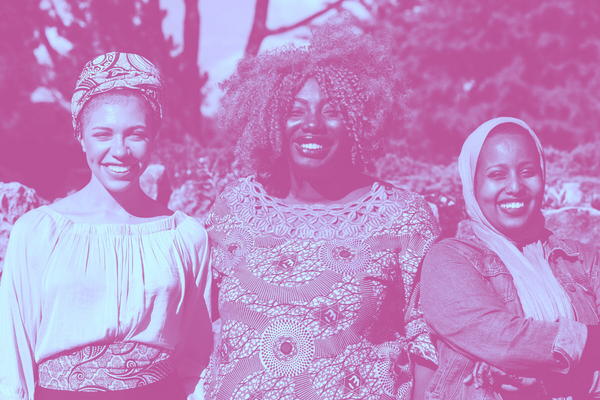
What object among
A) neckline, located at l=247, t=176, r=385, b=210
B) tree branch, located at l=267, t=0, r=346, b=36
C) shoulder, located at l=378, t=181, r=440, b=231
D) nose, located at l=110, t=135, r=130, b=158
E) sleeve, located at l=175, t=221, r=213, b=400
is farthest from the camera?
tree branch, located at l=267, t=0, r=346, b=36

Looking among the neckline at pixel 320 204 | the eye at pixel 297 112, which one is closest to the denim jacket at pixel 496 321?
the neckline at pixel 320 204

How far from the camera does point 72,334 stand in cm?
281

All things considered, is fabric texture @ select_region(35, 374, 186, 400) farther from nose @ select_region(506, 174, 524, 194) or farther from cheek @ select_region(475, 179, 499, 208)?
nose @ select_region(506, 174, 524, 194)

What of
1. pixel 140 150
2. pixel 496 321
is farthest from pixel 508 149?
pixel 140 150

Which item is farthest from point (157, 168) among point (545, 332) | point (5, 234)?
point (545, 332)

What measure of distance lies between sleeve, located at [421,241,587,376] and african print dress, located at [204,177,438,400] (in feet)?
0.74

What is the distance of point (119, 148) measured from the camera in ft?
9.64

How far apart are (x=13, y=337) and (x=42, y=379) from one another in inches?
8.0

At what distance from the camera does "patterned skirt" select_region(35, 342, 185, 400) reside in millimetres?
2820

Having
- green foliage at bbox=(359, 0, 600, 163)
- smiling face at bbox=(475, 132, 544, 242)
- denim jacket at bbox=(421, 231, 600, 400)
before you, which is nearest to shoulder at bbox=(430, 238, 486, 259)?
denim jacket at bbox=(421, 231, 600, 400)

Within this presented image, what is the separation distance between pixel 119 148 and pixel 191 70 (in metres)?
5.97

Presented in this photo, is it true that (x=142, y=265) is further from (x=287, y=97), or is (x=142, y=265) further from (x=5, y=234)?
(x=5, y=234)

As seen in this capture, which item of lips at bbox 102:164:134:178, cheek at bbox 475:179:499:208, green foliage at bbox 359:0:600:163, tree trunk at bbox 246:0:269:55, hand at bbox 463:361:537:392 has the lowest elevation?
hand at bbox 463:361:537:392

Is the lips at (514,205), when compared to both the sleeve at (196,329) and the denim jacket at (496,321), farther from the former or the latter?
the sleeve at (196,329)
